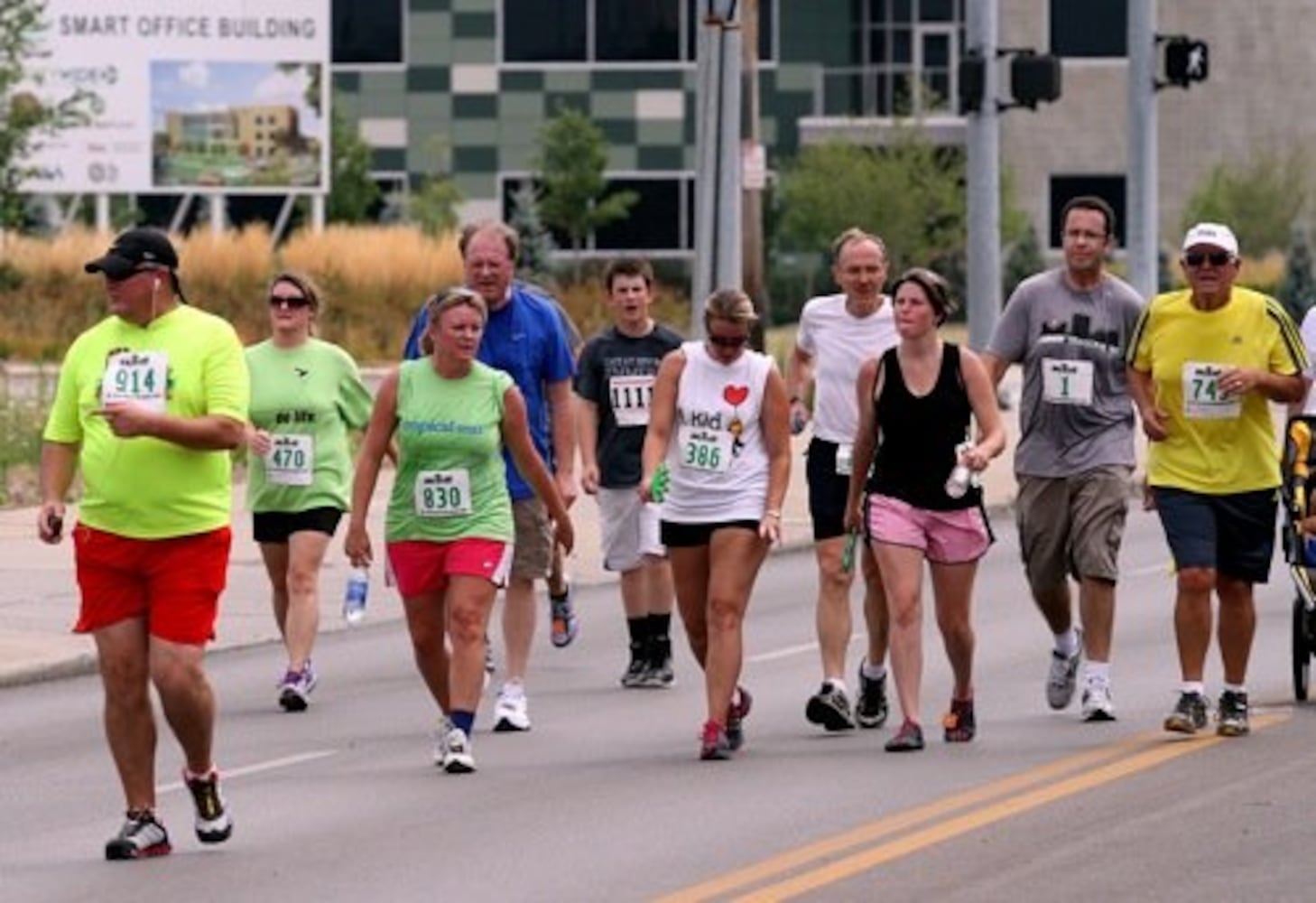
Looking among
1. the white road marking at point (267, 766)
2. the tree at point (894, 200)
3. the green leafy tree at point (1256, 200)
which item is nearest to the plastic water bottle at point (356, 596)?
the white road marking at point (267, 766)

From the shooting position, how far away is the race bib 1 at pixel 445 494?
48.9 feet

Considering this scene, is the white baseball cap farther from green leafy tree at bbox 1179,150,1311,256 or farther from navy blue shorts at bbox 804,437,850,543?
green leafy tree at bbox 1179,150,1311,256

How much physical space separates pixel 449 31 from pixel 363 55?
162cm

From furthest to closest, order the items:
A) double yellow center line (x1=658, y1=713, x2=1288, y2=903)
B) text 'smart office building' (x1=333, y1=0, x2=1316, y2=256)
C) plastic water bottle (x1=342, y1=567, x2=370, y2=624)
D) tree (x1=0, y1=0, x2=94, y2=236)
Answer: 1. text 'smart office building' (x1=333, y1=0, x2=1316, y2=256)
2. tree (x1=0, y1=0, x2=94, y2=236)
3. plastic water bottle (x1=342, y1=567, x2=370, y2=624)
4. double yellow center line (x1=658, y1=713, x2=1288, y2=903)

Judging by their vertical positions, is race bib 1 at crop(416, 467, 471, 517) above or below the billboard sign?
below

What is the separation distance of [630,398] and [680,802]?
449 centimetres

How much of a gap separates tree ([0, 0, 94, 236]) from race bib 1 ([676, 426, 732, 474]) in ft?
118

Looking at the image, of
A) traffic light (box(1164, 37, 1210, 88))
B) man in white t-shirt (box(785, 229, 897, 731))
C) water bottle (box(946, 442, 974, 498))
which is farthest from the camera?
traffic light (box(1164, 37, 1210, 88))

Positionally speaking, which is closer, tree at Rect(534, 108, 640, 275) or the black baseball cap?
the black baseball cap

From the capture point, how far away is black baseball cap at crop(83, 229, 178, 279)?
12484mm

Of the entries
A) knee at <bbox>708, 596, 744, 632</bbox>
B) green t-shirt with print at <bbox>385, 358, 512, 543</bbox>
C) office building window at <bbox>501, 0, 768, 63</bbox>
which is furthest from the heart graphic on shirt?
office building window at <bbox>501, 0, 768, 63</bbox>

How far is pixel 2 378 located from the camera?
42.6m

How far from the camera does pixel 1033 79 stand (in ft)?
119

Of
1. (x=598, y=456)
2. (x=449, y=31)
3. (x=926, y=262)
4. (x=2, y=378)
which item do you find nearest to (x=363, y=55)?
(x=449, y=31)
